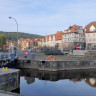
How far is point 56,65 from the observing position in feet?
89.6

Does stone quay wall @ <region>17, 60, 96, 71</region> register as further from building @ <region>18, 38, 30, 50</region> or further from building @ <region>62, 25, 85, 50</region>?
building @ <region>18, 38, 30, 50</region>

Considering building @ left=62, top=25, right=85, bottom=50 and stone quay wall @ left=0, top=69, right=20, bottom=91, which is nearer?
stone quay wall @ left=0, top=69, right=20, bottom=91

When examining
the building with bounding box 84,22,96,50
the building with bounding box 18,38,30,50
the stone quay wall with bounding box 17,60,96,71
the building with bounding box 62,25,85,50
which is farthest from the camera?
the building with bounding box 18,38,30,50

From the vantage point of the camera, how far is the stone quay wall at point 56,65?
27347 millimetres

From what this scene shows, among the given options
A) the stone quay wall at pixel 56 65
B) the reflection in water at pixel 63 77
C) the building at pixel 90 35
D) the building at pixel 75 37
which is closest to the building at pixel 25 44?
the building at pixel 75 37

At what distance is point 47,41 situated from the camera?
10131cm

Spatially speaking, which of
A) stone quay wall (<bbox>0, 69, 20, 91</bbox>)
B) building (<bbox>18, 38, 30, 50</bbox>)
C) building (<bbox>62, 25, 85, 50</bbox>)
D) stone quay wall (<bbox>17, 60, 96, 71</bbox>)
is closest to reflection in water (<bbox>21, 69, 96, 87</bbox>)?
stone quay wall (<bbox>17, 60, 96, 71</bbox>)

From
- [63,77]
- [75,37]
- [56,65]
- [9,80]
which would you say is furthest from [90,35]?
[9,80]

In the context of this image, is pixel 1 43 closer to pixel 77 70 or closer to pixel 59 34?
pixel 59 34

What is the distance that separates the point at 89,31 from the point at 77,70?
138 ft

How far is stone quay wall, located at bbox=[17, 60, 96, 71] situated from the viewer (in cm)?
2735

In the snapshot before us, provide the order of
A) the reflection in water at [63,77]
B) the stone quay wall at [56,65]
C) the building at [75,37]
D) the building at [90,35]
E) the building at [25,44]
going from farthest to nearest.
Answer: the building at [25,44] → the building at [75,37] → the building at [90,35] → the stone quay wall at [56,65] → the reflection in water at [63,77]

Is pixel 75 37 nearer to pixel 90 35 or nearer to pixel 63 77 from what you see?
pixel 90 35

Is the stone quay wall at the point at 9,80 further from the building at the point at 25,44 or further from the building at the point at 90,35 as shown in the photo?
the building at the point at 25,44
